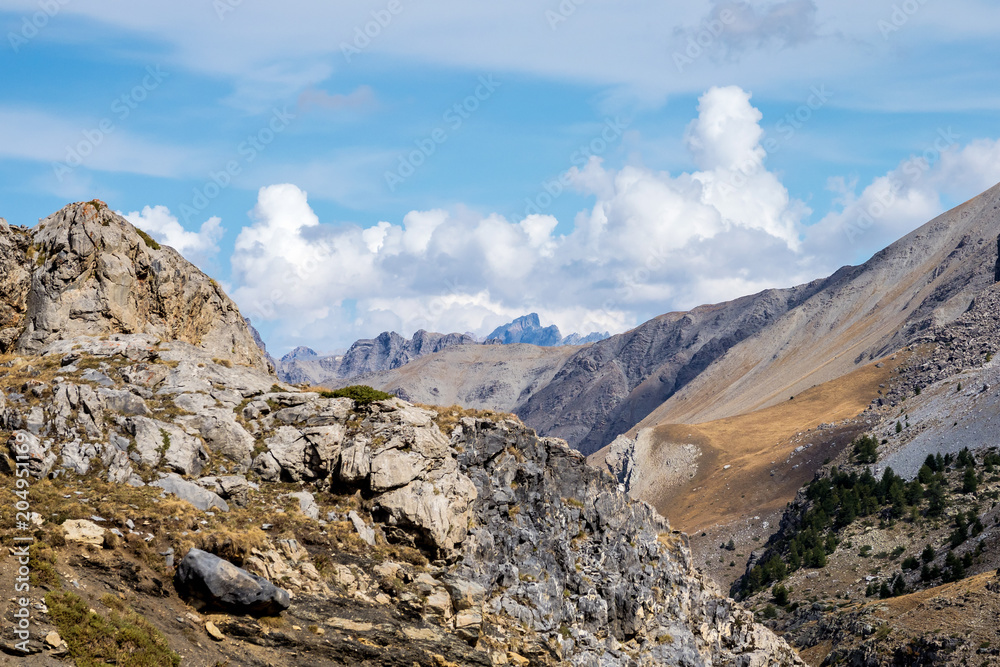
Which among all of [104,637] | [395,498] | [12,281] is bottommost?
[104,637]

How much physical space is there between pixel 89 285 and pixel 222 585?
21354 millimetres

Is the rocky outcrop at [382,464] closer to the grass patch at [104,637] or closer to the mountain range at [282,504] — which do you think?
the mountain range at [282,504]

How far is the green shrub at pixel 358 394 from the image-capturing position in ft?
123

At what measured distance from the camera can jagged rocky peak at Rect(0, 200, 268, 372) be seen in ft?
125

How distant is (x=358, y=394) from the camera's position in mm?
37688

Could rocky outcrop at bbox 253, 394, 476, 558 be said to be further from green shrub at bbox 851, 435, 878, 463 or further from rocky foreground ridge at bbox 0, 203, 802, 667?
green shrub at bbox 851, 435, 878, 463

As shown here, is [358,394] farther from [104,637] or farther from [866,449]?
[866,449]

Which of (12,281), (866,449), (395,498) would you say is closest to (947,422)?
(866,449)

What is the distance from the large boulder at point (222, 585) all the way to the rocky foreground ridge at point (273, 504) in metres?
0.29

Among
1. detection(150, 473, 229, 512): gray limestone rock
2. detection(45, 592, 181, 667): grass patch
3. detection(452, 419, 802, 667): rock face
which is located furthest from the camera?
detection(452, 419, 802, 667): rock face

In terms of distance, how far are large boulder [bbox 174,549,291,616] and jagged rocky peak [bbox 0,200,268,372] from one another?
17.3 m

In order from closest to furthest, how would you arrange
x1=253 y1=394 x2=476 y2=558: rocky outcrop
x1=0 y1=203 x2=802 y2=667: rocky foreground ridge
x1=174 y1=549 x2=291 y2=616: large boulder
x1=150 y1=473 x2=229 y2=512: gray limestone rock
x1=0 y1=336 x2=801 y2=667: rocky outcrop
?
1. x1=174 y1=549 x2=291 y2=616: large boulder
2. x1=0 y1=203 x2=802 y2=667: rocky foreground ridge
3. x1=0 y1=336 x2=801 y2=667: rocky outcrop
4. x1=150 y1=473 x2=229 y2=512: gray limestone rock
5. x1=253 y1=394 x2=476 y2=558: rocky outcrop

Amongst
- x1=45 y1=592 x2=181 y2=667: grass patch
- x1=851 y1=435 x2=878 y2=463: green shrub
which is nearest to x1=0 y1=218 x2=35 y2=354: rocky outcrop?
x1=45 y1=592 x2=181 y2=667: grass patch

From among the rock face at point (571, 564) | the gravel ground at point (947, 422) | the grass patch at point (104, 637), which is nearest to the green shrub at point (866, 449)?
the gravel ground at point (947, 422)
